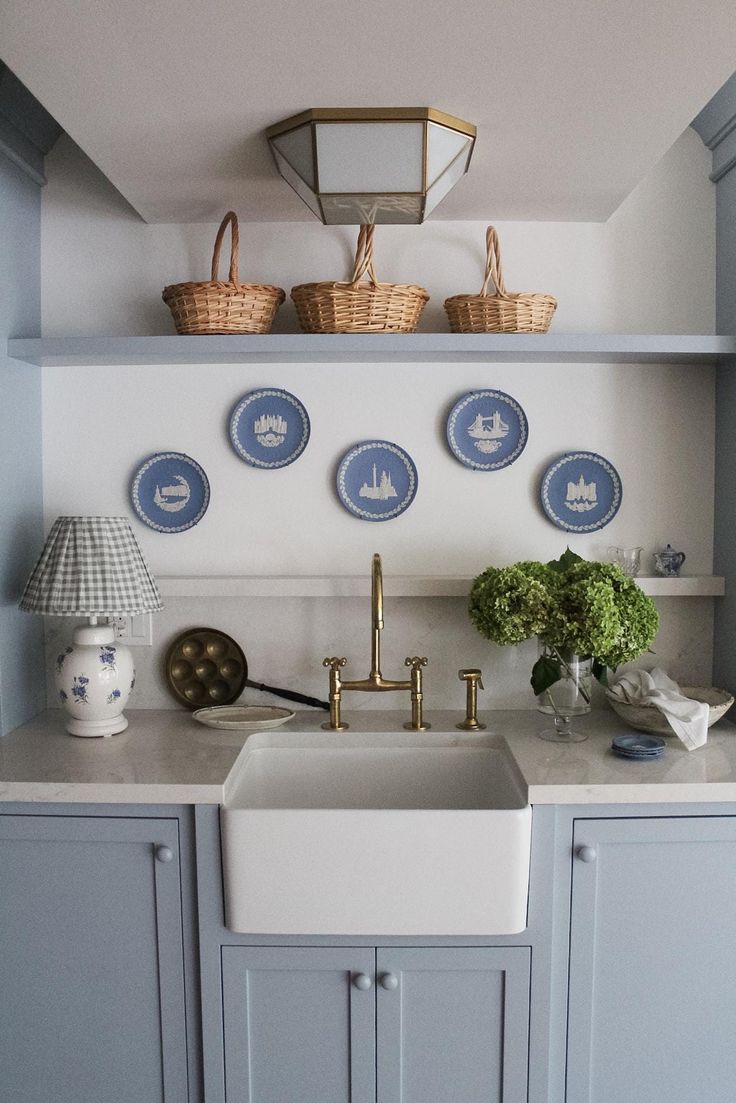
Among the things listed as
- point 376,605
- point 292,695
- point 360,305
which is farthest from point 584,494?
point 292,695

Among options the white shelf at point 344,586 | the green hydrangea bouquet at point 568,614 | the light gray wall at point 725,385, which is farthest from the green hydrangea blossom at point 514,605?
the light gray wall at point 725,385

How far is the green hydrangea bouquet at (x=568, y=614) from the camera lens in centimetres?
192

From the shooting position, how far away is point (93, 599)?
198 cm

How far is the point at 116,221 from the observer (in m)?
2.31

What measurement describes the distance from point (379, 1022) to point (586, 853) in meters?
0.52


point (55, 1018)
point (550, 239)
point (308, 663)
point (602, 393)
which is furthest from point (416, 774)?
point (550, 239)

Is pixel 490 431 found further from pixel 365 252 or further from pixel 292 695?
pixel 292 695

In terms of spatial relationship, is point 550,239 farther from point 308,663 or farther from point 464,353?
point 308,663

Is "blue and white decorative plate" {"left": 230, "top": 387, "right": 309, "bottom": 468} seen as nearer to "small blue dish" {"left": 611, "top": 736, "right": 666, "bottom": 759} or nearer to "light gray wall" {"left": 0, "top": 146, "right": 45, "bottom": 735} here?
"light gray wall" {"left": 0, "top": 146, "right": 45, "bottom": 735}

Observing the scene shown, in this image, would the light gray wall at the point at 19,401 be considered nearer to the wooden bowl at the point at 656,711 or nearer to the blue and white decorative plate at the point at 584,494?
the blue and white decorative plate at the point at 584,494

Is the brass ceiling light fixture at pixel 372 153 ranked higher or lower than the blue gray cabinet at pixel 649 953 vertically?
higher

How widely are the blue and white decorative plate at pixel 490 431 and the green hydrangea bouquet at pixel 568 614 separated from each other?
0.37m

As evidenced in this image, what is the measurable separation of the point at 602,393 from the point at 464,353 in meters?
0.43

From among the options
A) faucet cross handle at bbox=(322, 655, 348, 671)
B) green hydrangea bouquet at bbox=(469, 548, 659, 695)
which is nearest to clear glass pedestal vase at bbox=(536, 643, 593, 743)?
green hydrangea bouquet at bbox=(469, 548, 659, 695)
